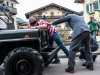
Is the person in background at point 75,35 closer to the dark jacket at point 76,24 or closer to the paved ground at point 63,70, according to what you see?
the dark jacket at point 76,24

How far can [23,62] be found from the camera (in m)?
5.34

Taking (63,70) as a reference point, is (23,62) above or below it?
above

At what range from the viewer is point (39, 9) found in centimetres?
5616

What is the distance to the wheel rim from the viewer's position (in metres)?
5.32

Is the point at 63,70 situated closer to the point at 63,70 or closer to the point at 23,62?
the point at 63,70

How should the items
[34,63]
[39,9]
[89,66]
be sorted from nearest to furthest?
[34,63] → [89,66] → [39,9]

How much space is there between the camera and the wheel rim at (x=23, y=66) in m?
5.32

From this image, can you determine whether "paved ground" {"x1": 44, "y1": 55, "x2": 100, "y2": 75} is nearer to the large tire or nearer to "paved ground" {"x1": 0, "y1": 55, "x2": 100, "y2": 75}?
"paved ground" {"x1": 0, "y1": 55, "x2": 100, "y2": 75}

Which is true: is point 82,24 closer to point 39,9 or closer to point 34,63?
point 34,63

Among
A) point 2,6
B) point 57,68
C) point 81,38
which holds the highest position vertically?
point 2,6

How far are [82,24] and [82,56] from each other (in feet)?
5.01

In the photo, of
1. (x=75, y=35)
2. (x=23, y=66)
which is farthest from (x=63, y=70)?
(x=23, y=66)

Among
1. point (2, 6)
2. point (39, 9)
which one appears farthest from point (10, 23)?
point (39, 9)

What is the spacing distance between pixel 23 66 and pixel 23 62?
3.3 inches
